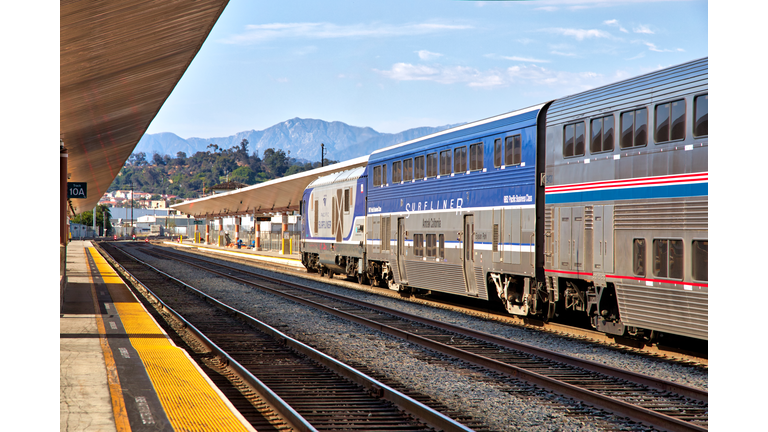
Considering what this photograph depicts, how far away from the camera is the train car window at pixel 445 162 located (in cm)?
1861

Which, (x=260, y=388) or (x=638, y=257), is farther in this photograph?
(x=638, y=257)

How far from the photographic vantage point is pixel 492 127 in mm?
16578

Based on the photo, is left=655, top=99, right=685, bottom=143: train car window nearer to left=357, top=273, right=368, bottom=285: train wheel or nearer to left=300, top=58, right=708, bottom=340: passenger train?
left=300, top=58, right=708, bottom=340: passenger train

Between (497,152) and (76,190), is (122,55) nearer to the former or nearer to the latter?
(497,152)

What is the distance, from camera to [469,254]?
1748cm

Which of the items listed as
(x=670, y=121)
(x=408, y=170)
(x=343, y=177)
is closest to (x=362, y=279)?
(x=343, y=177)

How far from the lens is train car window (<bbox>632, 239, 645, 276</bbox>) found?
11.4m

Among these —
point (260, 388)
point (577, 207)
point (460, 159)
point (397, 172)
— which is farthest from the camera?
point (397, 172)

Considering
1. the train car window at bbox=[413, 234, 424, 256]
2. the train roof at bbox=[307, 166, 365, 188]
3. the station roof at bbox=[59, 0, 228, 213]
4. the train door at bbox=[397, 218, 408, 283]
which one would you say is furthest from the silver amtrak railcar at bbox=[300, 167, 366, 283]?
the station roof at bbox=[59, 0, 228, 213]

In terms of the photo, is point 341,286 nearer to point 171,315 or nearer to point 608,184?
point 171,315

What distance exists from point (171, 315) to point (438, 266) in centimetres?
810

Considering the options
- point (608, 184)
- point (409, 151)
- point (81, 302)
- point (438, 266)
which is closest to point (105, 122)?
point (81, 302)

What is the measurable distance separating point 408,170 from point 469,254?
15.7 feet

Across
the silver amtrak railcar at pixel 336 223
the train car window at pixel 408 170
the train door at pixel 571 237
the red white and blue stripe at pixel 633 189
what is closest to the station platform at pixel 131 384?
the train door at pixel 571 237
